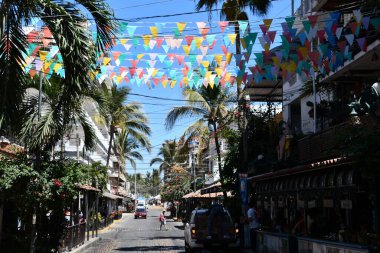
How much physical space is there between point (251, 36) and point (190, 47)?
70.2 inches

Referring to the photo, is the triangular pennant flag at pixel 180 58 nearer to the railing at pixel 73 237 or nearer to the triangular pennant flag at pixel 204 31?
the triangular pennant flag at pixel 204 31

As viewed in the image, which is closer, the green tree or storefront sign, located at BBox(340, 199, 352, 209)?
the green tree


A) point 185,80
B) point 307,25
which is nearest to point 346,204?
point 185,80

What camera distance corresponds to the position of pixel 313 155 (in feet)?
57.6

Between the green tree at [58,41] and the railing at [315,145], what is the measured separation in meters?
7.88

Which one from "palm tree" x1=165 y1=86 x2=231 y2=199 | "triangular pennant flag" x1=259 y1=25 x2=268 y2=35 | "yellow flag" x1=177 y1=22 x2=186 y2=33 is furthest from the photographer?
"palm tree" x1=165 y1=86 x2=231 y2=199

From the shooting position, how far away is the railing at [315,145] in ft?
52.3

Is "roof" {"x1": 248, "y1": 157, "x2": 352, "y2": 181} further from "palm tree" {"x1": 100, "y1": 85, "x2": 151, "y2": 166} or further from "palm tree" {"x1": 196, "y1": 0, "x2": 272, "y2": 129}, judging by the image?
"palm tree" {"x1": 100, "y1": 85, "x2": 151, "y2": 166}

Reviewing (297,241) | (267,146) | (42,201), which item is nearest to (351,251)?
(297,241)

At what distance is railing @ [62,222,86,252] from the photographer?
18753mm

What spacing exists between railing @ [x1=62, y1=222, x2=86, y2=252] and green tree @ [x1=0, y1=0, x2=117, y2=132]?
831 centimetres

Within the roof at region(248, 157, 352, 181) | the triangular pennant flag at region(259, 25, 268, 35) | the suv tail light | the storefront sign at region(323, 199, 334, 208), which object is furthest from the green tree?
the storefront sign at region(323, 199, 334, 208)

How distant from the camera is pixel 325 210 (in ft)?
65.2

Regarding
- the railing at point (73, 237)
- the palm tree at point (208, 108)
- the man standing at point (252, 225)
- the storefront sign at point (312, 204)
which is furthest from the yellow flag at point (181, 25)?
the palm tree at point (208, 108)
